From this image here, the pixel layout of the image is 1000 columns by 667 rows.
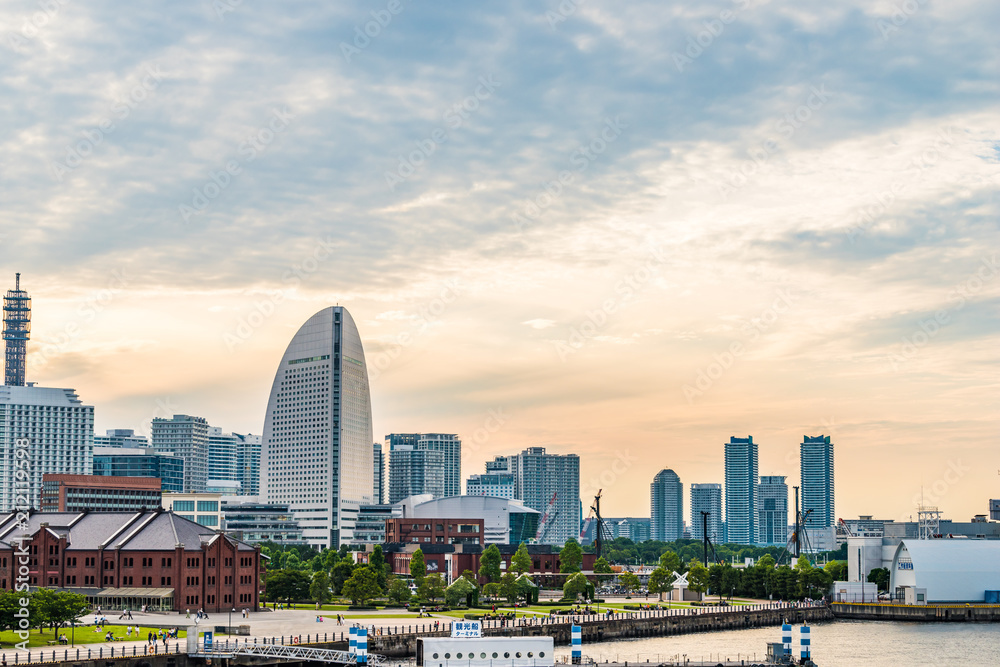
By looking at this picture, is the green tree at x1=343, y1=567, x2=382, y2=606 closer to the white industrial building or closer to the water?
the water

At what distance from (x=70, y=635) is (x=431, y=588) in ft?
203

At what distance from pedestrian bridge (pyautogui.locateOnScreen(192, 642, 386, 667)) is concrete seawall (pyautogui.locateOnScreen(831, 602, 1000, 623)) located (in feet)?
347

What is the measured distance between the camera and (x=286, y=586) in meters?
166

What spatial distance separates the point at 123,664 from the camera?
96.9m

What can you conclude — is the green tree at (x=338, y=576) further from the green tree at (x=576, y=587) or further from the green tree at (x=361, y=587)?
the green tree at (x=576, y=587)

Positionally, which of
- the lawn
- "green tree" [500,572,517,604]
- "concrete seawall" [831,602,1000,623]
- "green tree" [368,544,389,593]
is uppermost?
the lawn

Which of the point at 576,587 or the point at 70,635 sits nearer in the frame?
the point at 70,635

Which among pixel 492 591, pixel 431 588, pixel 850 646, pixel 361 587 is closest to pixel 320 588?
pixel 361 587

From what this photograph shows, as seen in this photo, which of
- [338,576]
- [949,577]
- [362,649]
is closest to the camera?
[362,649]

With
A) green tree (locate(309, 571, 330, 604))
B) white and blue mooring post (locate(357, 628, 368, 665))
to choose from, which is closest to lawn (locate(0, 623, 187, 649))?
white and blue mooring post (locate(357, 628, 368, 665))

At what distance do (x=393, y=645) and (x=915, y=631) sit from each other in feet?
266

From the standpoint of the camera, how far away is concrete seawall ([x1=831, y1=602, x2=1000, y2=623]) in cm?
18375

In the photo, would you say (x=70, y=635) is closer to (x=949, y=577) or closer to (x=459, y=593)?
(x=459, y=593)

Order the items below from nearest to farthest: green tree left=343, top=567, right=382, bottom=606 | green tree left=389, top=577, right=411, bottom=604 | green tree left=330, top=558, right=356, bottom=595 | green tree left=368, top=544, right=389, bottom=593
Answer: green tree left=343, top=567, right=382, bottom=606 < green tree left=368, top=544, right=389, bottom=593 < green tree left=389, top=577, right=411, bottom=604 < green tree left=330, top=558, right=356, bottom=595
